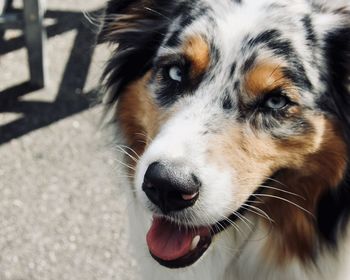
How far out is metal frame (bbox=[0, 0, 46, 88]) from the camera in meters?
3.81

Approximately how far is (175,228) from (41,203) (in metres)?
1.44

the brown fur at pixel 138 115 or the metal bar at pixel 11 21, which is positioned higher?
the brown fur at pixel 138 115

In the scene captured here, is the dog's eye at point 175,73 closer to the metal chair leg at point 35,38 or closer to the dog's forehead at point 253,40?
the dog's forehead at point 253,40

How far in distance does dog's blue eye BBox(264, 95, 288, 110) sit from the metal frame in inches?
83.3

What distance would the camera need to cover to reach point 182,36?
85.2 inches

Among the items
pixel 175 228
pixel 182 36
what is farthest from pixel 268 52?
pixel 175 228

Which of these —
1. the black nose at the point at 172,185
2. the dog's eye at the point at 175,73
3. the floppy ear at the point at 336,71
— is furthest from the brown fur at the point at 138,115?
the floppy ear at the point at 336,71

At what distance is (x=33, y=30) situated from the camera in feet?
12.8

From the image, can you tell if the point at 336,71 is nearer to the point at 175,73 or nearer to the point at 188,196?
the point at 175,73

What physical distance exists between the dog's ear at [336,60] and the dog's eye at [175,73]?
18.7 inches

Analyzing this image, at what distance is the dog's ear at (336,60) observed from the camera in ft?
6.97

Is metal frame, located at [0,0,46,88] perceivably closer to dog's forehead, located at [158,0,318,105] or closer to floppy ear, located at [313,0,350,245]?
dog's forehead, located at [158,0,318,105]

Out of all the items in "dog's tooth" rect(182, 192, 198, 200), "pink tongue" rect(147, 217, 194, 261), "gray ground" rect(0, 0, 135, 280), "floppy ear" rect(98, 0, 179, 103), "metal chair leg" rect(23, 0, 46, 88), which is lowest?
"gray ground" rect(0, 0, 135, 280)

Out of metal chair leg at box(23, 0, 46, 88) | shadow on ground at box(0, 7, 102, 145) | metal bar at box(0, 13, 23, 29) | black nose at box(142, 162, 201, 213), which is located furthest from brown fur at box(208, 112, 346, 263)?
metal bar at box(0, 13, 23, 29)
